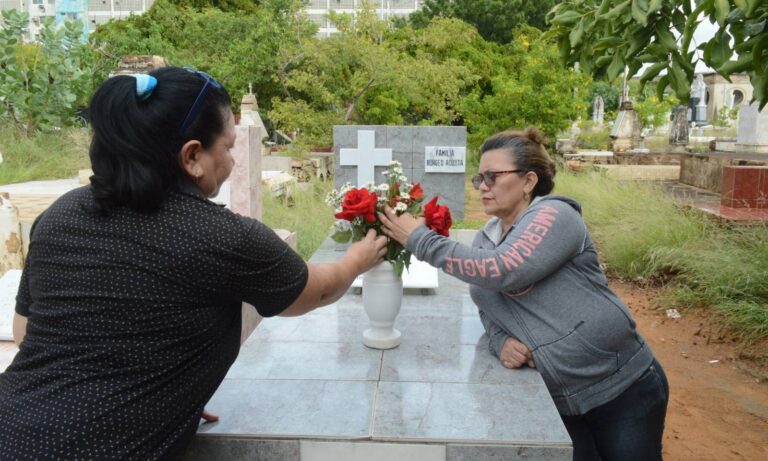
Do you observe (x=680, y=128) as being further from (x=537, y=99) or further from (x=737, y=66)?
(x=737, y=66)

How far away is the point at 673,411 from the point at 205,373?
3.56 metres

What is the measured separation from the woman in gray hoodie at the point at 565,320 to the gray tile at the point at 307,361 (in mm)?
458

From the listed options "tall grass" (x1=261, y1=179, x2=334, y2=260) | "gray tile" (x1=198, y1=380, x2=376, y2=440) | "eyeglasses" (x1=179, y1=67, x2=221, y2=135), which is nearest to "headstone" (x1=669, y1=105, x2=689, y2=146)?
"tall grass" (x1=261, y1=179, x2=334, y2=260)

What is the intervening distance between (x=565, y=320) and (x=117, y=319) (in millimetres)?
1340

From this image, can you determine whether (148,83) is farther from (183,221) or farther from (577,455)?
(577,455)

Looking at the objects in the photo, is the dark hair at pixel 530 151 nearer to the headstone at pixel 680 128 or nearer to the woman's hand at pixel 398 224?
the woman's hand at pixel 398 224

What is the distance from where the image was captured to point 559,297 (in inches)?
81.8

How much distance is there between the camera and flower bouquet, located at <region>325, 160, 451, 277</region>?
2.17 meters

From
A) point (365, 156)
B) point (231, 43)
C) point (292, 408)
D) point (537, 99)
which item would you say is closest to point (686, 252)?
point (365, 156)

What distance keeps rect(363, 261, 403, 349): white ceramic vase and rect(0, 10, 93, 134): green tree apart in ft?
32.7

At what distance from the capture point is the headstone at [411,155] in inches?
307

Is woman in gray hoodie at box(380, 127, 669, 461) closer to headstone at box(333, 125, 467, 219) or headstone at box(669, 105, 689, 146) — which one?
headstone at box(333, 125, 467, 219)

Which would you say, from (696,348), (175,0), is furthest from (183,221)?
(175,0)

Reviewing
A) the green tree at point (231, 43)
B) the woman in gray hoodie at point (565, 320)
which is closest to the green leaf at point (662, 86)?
the woman in gray hoodie at point (565, 320)
